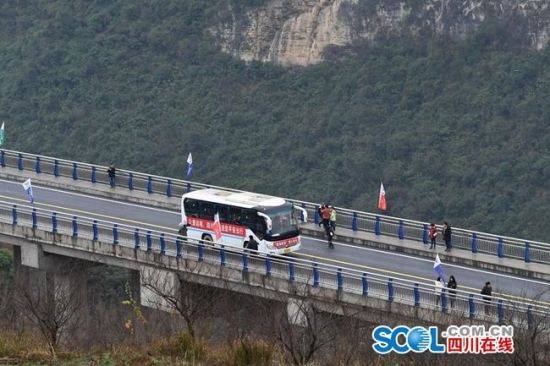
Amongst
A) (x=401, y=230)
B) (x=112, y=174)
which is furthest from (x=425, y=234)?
(x=112, y=174)

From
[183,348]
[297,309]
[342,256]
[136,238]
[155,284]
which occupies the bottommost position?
[155,284]

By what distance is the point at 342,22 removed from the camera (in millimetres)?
108000

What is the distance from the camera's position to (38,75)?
115 m

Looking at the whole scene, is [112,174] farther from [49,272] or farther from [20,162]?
[49,272]

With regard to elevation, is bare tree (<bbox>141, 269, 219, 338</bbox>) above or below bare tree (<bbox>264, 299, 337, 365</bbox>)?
below

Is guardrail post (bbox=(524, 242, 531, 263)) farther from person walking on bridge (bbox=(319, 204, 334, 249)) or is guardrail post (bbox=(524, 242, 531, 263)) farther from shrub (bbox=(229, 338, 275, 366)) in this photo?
shrub (bbox=(229, 338, 275, 366))

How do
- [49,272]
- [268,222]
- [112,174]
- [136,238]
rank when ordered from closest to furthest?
[268,222] → [136,238] → [49,272] → [112,174]

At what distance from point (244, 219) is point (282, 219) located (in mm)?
1438

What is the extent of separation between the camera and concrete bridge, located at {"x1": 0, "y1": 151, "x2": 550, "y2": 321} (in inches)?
1911

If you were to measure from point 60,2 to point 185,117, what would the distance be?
19.5 m

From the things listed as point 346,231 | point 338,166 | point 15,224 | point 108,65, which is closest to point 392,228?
point 346,231

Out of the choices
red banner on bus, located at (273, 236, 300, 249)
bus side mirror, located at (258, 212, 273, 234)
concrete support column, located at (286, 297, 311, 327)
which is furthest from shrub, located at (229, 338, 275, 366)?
red banner on bus, located at (273, 236, 300, 249)

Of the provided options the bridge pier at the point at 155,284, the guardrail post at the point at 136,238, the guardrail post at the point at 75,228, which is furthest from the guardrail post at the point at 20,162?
the guardrail post at the point at 136,238

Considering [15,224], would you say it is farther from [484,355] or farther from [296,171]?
[296,171]
